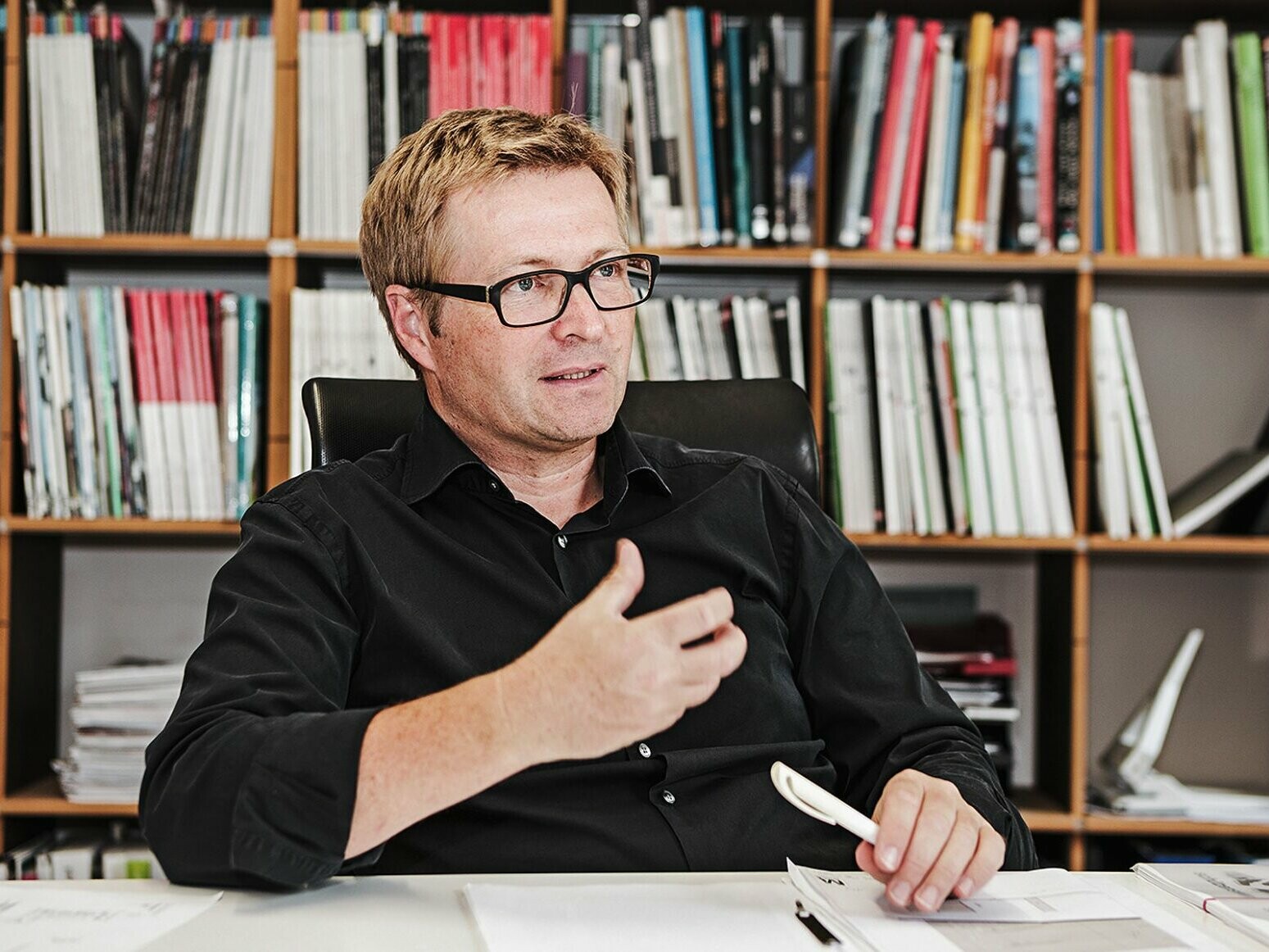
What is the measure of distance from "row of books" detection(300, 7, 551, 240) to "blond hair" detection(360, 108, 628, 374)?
703mm

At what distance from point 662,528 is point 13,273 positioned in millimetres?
1370

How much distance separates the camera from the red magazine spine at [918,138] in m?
2.10

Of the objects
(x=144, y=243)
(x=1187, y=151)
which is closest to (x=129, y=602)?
(x=144, y=243)

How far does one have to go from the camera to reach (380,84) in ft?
6.88

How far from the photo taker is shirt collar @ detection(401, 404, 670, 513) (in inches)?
50.0

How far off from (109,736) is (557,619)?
3.97ft

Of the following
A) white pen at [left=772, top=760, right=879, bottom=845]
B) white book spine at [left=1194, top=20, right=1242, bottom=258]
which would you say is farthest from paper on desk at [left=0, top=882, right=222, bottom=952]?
white book spine at [left=1194, top=20, right=1242, bottom=258]

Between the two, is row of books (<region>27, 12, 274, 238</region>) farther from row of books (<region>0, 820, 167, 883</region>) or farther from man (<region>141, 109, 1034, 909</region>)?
row of books (<region>0, 820, 167, 883</region>)

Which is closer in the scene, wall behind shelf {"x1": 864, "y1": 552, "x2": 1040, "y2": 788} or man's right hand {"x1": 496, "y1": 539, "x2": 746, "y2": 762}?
man's right hand {"x1": 496, "y1": 539, "x2": 746, "y2": 762}

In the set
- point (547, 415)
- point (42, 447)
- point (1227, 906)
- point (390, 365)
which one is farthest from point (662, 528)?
point (42, 447)

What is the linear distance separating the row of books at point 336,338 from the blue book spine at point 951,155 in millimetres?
947

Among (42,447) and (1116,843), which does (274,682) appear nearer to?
(42,447)

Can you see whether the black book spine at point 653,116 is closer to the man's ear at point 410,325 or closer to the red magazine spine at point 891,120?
the red magazine spine at point 891,120

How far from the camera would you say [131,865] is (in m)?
2.09
